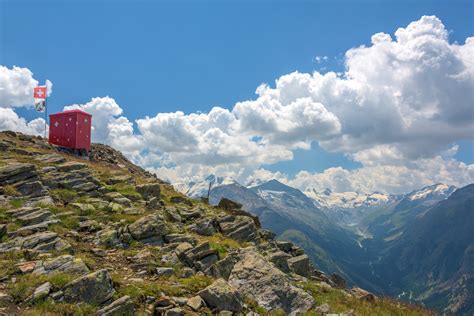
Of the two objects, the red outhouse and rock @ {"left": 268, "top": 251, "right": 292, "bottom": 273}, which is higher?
the red outhouse

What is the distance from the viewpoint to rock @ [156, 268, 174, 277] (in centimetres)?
1939

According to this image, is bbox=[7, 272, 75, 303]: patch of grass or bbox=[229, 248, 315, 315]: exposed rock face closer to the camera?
bbox=[7, 272, 75, 303]: patch of grass

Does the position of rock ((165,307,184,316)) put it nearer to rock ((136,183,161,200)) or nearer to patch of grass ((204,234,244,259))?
patch of grass ((204,234,244,259))

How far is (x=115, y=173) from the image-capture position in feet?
150

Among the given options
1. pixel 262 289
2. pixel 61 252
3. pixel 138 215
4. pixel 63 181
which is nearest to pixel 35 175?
pixel 63 181

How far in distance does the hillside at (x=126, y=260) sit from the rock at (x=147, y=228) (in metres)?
0.07

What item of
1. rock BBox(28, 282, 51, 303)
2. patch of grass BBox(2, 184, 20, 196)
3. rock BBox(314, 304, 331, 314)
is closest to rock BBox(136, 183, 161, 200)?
patch of grass BBox(2, 184, 20, 196)

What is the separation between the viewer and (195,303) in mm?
15695

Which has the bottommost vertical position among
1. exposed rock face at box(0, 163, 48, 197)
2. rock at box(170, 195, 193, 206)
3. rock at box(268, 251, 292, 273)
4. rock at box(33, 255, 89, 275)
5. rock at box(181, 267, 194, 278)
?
rock at box(268, 251, 292, 273)

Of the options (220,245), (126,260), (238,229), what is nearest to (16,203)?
(126,260)

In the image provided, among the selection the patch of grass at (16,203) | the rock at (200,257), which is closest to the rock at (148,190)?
the patch of grass at (16,203)

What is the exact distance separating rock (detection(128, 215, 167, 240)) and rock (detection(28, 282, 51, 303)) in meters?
10.5

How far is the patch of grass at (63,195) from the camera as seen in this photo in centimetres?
3119

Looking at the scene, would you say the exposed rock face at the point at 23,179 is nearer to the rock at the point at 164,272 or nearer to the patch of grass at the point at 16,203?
the patch of grass at the point at 16,203
